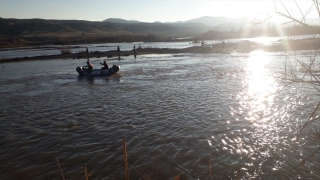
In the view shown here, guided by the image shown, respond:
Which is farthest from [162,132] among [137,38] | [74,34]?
[74,34]

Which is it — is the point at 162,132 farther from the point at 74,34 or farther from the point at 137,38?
the point at 74,34

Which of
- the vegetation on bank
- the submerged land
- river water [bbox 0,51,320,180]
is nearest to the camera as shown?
the submerged land

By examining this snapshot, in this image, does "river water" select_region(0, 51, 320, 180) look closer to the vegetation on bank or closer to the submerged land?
the submerged land

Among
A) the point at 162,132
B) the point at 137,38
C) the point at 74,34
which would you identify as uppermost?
the point at 74,34

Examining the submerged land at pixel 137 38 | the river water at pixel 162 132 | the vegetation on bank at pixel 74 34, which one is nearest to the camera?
the submerged land at pixel 137 38

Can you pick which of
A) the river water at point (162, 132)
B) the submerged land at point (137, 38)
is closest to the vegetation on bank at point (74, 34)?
the submerged land at point (137, 38)

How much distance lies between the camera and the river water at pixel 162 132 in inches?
274

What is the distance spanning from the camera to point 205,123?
9.98 m

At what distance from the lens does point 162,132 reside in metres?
9.34

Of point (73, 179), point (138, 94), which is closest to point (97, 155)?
point (73, 179)

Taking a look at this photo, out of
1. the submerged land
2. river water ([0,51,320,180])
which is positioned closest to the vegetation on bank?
the submerged land

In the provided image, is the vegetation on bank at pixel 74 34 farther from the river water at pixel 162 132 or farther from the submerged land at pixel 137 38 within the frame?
the river water at pixel 162 132

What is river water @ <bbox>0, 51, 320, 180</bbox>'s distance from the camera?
274 inches

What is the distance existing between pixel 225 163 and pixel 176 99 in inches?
275
